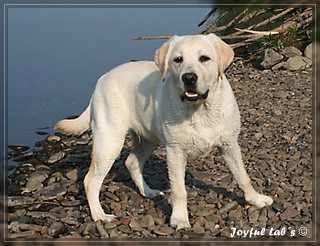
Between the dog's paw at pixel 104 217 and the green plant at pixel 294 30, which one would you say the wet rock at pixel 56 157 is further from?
the green plant at pixel 294 30

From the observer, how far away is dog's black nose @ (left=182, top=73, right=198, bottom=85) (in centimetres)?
367

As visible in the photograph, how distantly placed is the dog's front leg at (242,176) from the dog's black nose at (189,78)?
746 mm

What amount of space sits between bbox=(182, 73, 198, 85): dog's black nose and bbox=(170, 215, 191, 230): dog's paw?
3.50 feet

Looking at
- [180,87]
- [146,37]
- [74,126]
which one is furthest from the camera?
[146,37]

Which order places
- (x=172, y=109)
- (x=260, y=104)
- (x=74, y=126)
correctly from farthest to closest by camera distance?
1. (x=260, y=104)
2. (x=74, y=126)
3. (x=172, y=109)

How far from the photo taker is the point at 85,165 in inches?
237

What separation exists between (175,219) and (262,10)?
7.63 m

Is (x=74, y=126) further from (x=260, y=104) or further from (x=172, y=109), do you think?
(x=260, y=104)

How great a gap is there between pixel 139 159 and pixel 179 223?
38.2 inches

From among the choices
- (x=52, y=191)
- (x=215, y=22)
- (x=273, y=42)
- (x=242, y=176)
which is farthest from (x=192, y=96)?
(x=215, y=22)

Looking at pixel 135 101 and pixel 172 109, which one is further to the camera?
pixel 135 101

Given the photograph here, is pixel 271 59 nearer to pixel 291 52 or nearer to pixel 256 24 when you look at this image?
pixel 291 52

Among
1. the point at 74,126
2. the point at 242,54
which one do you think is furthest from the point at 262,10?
the point at 74,126

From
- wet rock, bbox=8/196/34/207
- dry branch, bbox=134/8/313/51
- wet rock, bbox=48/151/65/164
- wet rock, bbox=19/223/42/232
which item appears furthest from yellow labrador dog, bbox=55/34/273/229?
dry branch, bbox=134/8/313/51
